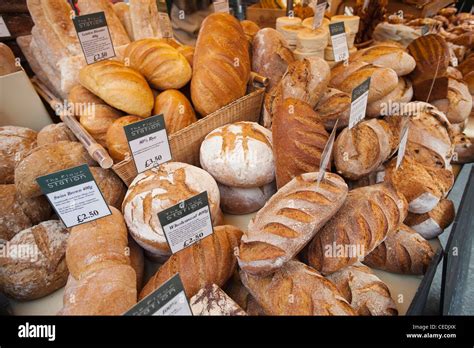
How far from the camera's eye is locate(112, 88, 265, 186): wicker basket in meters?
1.45

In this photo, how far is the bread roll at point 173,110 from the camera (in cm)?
163

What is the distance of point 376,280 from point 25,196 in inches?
59.1

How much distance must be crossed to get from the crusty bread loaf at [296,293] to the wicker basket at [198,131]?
77 centimetres

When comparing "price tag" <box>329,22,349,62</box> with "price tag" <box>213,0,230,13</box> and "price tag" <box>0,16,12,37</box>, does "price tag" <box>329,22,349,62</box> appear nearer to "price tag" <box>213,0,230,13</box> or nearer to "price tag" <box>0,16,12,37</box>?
"price tag" <box>213,0,230,13</box>

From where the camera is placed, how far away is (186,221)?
3.17ft

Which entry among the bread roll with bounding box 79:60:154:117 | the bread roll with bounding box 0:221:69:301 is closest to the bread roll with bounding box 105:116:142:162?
the bread roll with bounding box 79:60:154:117

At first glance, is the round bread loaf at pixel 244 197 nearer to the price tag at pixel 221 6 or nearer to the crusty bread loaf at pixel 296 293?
the crusty bread loaf at pixel 296 293

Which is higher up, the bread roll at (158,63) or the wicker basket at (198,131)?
the bread roll at (158,63)

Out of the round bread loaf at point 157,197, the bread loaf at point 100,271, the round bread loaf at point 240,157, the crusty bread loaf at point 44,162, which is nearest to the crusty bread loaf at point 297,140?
the round bread loaf at point 240,157

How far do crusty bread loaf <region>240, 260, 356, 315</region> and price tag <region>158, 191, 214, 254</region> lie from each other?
26 centimetres

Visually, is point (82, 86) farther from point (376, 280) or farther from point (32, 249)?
point (376, 280)

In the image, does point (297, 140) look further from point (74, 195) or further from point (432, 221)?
point (74, 195)

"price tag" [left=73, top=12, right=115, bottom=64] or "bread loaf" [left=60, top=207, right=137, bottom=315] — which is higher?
"price tag" [left=73, top=12, right=115, bottom=64]

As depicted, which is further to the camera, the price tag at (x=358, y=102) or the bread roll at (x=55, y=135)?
the bread roll at (x=55, y=135)
